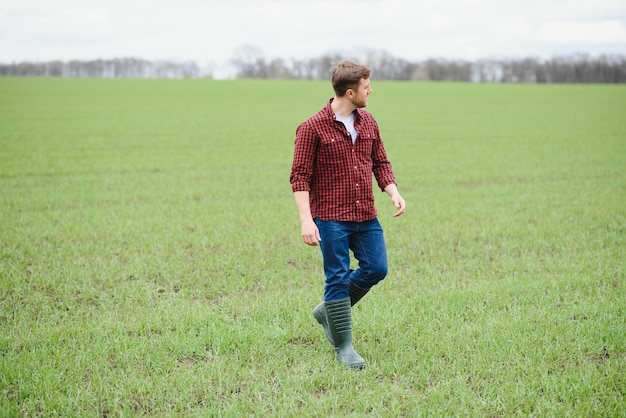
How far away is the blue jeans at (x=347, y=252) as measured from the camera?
4289 mm

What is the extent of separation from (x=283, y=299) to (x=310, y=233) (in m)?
1.77

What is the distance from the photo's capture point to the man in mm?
4227

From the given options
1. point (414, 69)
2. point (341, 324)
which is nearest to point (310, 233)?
point (341, 324)

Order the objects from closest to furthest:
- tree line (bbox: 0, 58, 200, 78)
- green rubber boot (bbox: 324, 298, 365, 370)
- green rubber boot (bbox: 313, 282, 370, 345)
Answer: green rubber boot (bbox: 324, 298, 365, 370), green rubber boot (bbox: 313, 282, 370, 345), tree line (bbox: 0, 58, 200, 78)

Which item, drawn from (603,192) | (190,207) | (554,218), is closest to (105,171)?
(190,207)

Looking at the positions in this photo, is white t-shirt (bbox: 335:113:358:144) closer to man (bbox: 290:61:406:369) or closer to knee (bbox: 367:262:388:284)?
man (bbox: 290:61:406:369)

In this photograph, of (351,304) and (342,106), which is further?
(351,304)

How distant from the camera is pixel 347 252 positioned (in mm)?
4379

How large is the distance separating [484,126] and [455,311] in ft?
78.4

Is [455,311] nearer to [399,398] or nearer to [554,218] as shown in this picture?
[399,398]

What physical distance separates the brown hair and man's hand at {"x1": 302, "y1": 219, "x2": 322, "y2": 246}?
930 millimetres

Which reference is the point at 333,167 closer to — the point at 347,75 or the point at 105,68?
the point at 347,75

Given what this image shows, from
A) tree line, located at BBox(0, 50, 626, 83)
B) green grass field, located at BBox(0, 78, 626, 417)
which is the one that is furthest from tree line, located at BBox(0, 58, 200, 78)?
green grass field, located at BBox(0, 78, 626, 417)

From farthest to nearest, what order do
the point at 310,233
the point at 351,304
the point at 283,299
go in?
the point at 283,299, the point at 351,304, the point at 310,233
